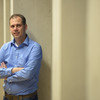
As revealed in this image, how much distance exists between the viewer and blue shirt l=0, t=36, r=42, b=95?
1.58 metres

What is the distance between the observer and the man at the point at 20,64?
159cm

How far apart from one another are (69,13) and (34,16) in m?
0.73

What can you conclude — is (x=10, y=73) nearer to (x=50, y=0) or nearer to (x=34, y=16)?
(x=34, y=16)

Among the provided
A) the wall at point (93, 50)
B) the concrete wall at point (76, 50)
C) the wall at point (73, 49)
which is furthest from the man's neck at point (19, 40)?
the wall at point (93, 50)

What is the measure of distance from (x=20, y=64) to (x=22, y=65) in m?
0.03

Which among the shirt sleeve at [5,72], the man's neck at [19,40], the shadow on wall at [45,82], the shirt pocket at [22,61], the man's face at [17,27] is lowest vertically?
the shadow on wall at [45,82]

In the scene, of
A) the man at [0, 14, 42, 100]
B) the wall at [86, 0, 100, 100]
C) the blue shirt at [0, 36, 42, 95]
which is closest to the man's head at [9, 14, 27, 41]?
the man at [0, 14, 42, 100]

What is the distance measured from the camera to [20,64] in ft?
5.55

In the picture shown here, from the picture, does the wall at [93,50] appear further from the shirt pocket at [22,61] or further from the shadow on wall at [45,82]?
the shirt pocket at [22,61]

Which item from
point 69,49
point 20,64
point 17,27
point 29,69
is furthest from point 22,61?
point 69,49

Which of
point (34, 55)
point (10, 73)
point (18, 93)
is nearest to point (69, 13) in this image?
point (34, 55)

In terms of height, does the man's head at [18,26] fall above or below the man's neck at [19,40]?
above

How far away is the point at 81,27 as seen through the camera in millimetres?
1371

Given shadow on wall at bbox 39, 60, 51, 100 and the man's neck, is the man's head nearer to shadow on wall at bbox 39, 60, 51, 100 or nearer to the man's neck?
the man's neck
